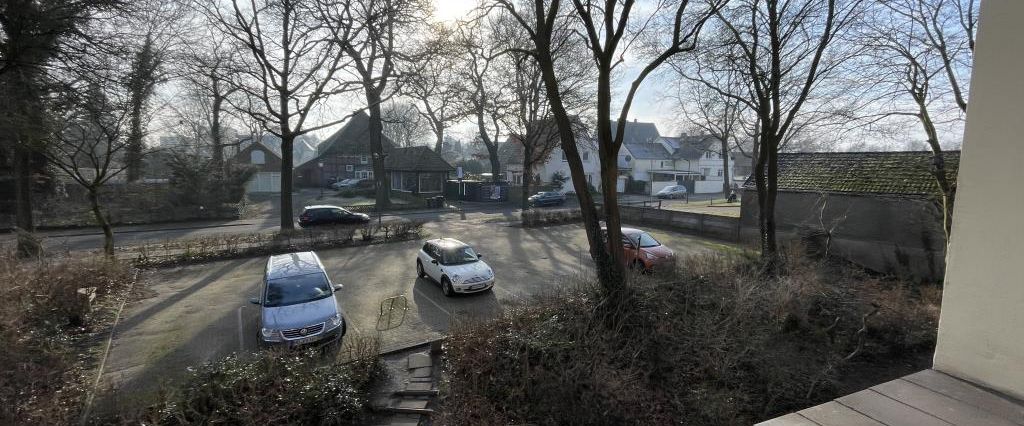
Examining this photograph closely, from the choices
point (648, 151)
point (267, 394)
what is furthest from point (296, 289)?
point (648, 151)

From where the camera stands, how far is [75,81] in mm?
10000

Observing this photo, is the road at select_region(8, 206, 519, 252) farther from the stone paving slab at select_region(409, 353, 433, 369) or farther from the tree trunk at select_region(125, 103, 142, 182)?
the stone paving slab at select_region(409, 353, 433, 369)

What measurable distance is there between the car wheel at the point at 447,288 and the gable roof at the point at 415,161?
29821 mm

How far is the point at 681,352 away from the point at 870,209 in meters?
14.0

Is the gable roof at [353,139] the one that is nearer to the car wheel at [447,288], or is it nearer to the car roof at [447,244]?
the car roof at [447,244]

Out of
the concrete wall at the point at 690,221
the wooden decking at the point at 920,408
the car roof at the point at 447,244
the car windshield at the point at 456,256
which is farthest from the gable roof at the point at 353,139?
the wooden decking at the point at 920,408

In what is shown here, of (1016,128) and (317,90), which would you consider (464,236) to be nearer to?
(317,90)

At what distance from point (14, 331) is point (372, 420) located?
596cm

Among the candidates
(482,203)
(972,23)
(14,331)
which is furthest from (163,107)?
(482,203)

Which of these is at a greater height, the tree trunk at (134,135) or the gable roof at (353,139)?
the gable roof at (353,139)

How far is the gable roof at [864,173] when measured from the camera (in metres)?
15.6

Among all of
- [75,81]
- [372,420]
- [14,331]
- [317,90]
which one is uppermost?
[317,90]

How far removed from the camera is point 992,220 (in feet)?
6.99

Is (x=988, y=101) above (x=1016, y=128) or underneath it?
above
